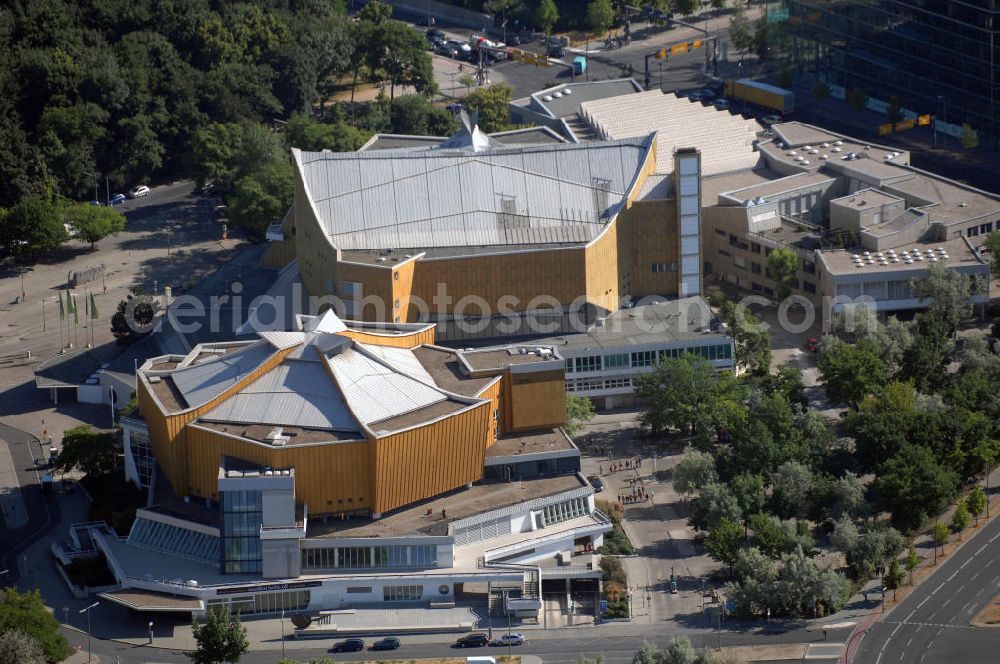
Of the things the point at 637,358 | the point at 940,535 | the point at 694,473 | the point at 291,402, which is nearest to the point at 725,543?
the point at 694,473

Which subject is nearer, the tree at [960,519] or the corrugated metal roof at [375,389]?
the corrugated metal roof at [375,389]

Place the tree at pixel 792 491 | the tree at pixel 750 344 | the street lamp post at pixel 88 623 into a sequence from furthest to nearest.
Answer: the tree at pixel 750 344
the tree at pixel 792 491
the street lamp post at pixel 88 623

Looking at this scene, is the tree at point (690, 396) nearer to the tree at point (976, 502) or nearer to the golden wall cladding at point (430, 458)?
the golden wall cladding at point (430, 458)

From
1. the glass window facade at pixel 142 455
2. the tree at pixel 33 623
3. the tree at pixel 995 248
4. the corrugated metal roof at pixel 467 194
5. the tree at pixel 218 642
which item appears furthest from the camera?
the tree at pixel 995 248

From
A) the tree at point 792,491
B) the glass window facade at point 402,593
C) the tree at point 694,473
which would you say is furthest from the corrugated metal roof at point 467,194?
the glass window facade at point 402,593

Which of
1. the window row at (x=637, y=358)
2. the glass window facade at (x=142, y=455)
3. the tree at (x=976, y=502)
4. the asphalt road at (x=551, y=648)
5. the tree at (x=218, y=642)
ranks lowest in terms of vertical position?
the asphalt road at (x=551, y=648)

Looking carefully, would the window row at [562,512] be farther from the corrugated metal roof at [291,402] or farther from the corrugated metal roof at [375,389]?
the corrugated metal roof at [291,402]

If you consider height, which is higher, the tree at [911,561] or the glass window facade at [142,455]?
the glass window facade at [142,455]
